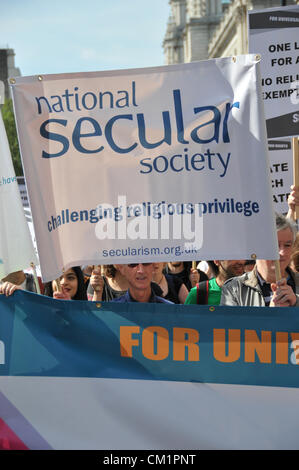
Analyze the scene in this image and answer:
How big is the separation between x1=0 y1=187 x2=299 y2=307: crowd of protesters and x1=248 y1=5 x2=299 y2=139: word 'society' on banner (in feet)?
4.51

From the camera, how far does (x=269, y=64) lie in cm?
596

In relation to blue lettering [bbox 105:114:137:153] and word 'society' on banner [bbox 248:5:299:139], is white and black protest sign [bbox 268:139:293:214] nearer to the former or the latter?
word 'society' on banner [bbox 248:5:299:139]

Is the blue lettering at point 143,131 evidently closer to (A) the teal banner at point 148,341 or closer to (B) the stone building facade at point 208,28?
(A) the teal banner at point 148,341

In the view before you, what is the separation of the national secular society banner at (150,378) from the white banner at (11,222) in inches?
15.6

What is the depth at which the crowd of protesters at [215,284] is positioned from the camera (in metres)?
3.68

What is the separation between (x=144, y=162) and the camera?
340 cm

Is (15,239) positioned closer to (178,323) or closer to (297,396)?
(178,323)

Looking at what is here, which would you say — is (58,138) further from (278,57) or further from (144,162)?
(278,57)

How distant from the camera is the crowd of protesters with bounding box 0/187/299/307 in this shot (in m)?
3.68

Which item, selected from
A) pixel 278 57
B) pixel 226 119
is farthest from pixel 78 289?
pixel 278 57

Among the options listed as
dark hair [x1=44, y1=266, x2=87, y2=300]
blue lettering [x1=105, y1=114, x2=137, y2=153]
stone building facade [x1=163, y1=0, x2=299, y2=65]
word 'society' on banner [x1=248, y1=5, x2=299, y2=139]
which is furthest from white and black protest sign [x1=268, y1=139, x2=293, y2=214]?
stone building facade [x1=163, y1=0, x2=299, y2=65]

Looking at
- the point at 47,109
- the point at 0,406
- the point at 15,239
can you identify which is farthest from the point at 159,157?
the point at 0,406

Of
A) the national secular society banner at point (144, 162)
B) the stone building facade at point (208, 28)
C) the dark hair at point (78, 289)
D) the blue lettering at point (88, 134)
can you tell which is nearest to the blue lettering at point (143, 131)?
the national secular society banner at point (144, 162)

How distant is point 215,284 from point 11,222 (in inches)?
56.0
